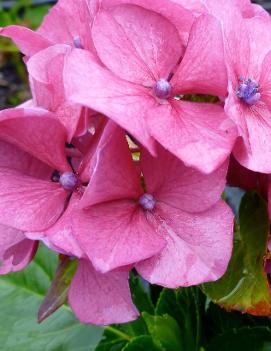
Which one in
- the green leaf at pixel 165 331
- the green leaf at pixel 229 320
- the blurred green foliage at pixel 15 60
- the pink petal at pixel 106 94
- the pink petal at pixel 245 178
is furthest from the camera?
the blurred green foliage at pixel 15 60

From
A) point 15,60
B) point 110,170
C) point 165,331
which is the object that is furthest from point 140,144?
point 15,60

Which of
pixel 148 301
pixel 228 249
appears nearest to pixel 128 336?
pixel 148 301

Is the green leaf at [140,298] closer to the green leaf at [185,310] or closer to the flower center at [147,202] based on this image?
the green leaf at [185,310]

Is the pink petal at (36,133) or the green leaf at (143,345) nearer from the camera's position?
the pink petal at (36,133)

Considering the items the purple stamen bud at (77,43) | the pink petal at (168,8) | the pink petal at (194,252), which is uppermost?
the pink petal at (168,8)

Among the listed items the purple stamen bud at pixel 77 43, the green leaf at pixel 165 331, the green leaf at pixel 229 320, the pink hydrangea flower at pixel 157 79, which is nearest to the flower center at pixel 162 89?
the pink hydrangea flower at pixel 157 79

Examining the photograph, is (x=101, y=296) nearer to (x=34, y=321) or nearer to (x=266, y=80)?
(x=266, y=80)

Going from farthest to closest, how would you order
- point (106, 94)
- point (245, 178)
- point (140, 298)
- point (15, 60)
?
point (15, 60), point (140, 298), point (245, 178), point (106, 94)
